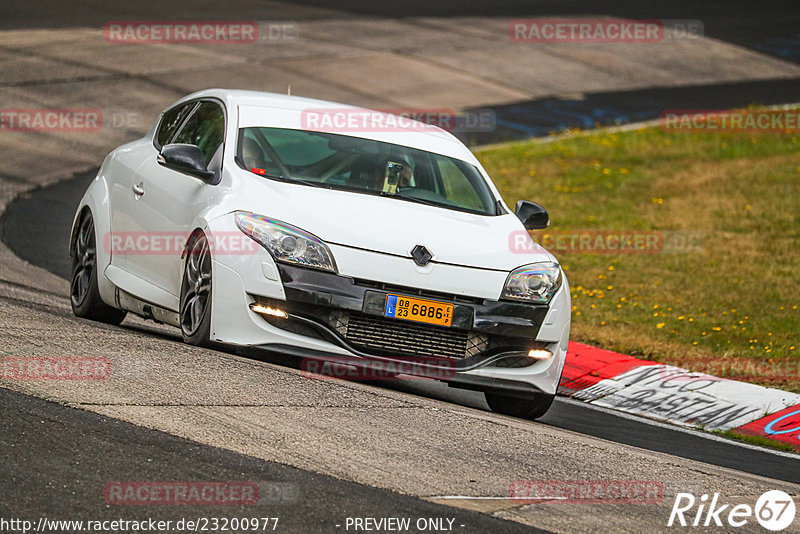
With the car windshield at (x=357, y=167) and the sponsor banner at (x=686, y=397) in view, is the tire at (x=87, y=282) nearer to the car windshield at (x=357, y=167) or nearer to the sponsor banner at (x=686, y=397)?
the car windshield at (x=357, y=167)

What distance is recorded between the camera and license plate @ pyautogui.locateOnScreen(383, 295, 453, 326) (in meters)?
7.27

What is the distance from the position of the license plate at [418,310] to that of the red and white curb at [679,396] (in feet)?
8.66

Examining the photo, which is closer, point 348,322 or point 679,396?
point 348,322

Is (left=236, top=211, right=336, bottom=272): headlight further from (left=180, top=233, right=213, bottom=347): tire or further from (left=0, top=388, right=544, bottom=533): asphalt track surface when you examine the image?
(left=0, top=388, right=544, bottom=533): asphalt track surface

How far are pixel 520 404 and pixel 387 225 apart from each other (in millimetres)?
1499

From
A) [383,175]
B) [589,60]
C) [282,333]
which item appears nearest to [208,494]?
[282,333]

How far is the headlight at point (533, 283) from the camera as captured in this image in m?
7.54

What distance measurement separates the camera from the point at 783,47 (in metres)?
33.2

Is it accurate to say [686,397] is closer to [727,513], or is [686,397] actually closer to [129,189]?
[727,513]

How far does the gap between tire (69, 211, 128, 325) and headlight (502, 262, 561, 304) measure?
2.99 meters

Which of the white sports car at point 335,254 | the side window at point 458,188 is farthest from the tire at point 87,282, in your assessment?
the side window at point 458,188

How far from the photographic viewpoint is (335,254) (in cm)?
728

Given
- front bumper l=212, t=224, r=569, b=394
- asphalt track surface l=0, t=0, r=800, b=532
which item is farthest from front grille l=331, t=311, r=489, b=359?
asphalt track surface l=0, t=0, r=800, b=532

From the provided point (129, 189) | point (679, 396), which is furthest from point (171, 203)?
point (679, 396)
